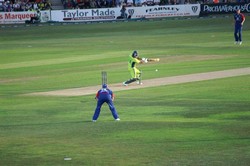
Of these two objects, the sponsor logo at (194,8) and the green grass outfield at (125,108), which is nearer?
the green grass outfield at (125,108)

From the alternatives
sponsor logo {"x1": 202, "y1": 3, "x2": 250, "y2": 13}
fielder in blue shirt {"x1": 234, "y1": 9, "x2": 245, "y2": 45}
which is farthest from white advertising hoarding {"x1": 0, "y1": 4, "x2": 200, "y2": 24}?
fielder in blue shirt {"x1": 234, "y1": 9, "x2": 245, "y2": 45}

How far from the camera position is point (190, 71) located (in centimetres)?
4553

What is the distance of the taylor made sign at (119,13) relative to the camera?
87.2m

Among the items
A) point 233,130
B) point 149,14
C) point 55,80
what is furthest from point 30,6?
point 233,130

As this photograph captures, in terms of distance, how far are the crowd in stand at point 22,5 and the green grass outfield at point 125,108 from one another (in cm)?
1871

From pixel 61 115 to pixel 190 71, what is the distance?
15765 millimetres

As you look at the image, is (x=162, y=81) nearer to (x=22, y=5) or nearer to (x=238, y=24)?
(x=238, y=24)

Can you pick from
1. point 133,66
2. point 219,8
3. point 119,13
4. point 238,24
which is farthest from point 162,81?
point 219,8

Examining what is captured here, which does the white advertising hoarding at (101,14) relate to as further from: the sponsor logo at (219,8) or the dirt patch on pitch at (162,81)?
the dirt patch on pitch at (162,81)

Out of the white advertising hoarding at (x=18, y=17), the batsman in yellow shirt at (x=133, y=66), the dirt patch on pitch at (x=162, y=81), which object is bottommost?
the white advertising hoarding at (x=18, y=17)

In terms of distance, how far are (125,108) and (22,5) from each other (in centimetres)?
5591

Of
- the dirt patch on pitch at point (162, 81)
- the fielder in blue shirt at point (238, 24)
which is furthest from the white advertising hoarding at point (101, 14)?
the dirt patch on pitch at point (162, 81)

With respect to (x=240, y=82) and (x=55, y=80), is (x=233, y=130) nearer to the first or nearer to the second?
(x=240, y=82)

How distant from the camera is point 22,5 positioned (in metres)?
86.6
